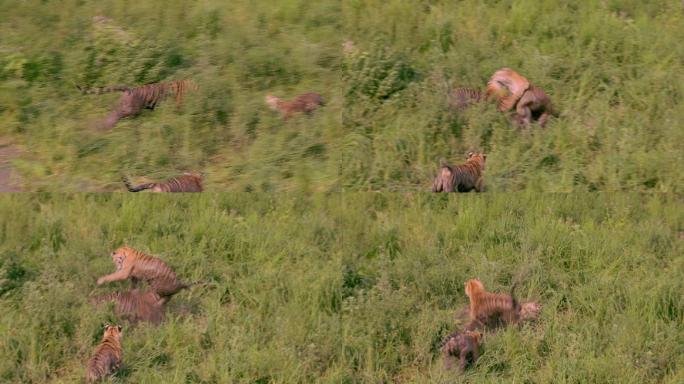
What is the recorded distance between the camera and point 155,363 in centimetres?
725

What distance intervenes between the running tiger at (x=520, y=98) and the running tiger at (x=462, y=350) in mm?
1857

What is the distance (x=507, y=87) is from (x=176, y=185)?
8.34 ft

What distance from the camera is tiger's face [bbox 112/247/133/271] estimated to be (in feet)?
25.7

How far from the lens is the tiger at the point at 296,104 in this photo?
8281 mm

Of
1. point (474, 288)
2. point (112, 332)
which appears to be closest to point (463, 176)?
point (474, 288)

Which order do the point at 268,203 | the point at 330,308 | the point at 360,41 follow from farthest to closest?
the point at 360,41 → the point at 268,203 → the point at 330,308

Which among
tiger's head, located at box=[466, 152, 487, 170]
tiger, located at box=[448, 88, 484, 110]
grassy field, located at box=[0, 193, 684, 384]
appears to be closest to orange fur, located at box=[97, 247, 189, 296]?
grassy field, located at box=[0, 193, 684, 384]

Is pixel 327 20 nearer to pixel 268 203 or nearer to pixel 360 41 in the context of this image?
pixel 360 41

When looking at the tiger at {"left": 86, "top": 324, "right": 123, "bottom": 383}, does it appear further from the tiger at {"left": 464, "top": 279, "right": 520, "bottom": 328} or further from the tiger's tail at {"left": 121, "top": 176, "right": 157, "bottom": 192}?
the tiger at {"left": 464, "top": 279, "right": 520, "bottom": 328}

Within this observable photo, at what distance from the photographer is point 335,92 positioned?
28.0ft

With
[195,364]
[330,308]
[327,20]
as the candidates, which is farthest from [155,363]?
[327,20]

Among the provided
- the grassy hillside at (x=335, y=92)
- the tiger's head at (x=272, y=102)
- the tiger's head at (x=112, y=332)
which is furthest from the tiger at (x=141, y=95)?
the tiger's head at (x=112, y=332)

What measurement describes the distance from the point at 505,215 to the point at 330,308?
1.55 m

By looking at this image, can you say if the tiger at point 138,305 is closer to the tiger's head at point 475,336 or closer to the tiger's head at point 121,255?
the tiger's head at point 121,255
